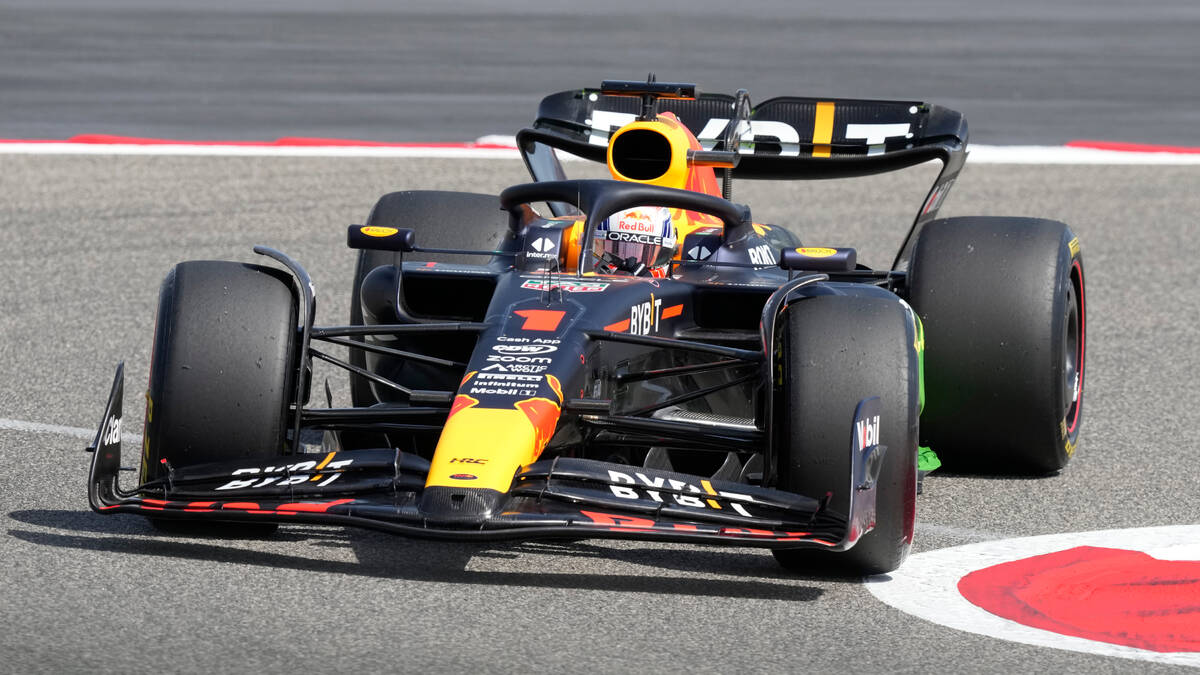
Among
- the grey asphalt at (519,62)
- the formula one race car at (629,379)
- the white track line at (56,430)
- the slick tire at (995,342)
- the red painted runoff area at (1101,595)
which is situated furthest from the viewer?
the grey asphalt at (519,62)

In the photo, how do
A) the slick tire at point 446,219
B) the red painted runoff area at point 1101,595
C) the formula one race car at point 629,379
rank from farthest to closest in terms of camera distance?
the slick tire at point 446,219 → the formula one race car at point 629,379 → the red painted runoff area at point 1101,595

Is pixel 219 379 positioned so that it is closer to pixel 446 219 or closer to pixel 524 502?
pixel 524 502

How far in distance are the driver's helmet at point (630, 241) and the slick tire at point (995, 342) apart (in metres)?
0.95

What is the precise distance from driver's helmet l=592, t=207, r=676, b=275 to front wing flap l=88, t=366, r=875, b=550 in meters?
1.76

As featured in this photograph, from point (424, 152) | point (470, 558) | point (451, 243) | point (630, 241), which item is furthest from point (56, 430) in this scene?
point (424, 152)

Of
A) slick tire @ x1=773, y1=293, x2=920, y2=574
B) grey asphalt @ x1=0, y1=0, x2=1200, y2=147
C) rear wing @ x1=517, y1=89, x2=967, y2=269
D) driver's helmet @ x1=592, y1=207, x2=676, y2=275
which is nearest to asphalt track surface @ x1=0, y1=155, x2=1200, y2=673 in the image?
slick tire @ x1=773, y1=293, x2=920, y2=574

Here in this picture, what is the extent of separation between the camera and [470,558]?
600 cm

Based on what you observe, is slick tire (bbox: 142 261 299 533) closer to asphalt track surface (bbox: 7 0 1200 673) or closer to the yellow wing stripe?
asphalt track surface (bbox: 7 0 1200 673)

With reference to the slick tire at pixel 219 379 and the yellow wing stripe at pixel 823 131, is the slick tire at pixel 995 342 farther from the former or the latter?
the slick tire at pixel 219 379

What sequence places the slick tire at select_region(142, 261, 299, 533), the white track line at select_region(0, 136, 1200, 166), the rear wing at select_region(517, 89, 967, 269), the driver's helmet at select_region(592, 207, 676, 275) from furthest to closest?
the white track line at select_region(0, 136, 1200, 166) < the rear wing at select_region(517, 89, 967, 269) < the driver's helmet at select_region(592, 207, 676, 275) < the slick tire at select_region(142, 261, 299, 533)

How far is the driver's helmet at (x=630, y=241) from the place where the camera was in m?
7.37

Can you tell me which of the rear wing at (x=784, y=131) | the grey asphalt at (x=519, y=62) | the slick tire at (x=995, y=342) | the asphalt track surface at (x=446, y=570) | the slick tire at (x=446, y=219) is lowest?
the asphalt track surface at (x=446, y=570)

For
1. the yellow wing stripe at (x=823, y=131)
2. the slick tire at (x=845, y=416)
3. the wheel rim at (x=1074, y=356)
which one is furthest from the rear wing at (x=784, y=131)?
the slick tire at (x=845, y=416)

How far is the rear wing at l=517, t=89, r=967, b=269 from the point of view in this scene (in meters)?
8.95
